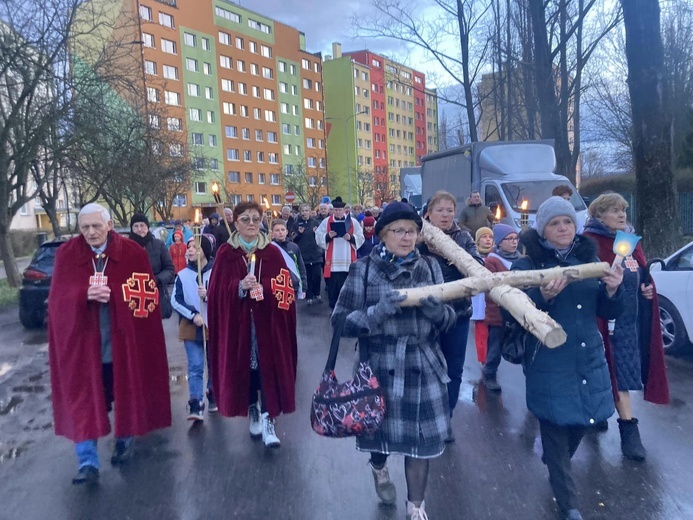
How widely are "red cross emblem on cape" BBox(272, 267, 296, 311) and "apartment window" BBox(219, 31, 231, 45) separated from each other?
202 feet

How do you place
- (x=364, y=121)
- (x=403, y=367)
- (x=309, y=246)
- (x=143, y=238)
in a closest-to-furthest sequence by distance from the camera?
1. (x=403, y=367)
2. (x=143, y=238)
3. (x=309, y=246)
4. (x=364, y=121)

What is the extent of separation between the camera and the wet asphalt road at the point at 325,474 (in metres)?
3.86

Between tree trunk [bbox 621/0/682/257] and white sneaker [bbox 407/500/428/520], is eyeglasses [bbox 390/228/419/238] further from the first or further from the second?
tree trunk [bbox 621/0/682/257]

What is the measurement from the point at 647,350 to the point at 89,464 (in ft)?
13.8

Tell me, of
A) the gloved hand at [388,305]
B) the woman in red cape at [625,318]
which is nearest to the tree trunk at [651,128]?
the woman in red cape at [625,318]

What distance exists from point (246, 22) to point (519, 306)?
6714cm

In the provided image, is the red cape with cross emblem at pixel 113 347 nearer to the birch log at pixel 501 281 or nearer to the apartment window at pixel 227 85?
the birch log at pixel 501 281

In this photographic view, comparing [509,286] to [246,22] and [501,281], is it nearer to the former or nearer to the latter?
[501,281]

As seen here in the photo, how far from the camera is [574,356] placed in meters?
3.50

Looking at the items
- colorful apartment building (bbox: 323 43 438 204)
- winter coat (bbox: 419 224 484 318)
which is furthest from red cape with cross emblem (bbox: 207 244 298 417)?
colorful apartment building (bbox: 323 43 438 204)

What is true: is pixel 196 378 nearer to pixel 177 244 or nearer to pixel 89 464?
pixel 89 464

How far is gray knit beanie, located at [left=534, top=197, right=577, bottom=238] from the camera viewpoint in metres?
3.60

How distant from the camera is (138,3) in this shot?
51594 mm

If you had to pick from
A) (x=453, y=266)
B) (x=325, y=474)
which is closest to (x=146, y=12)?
(x=453, y=266)
